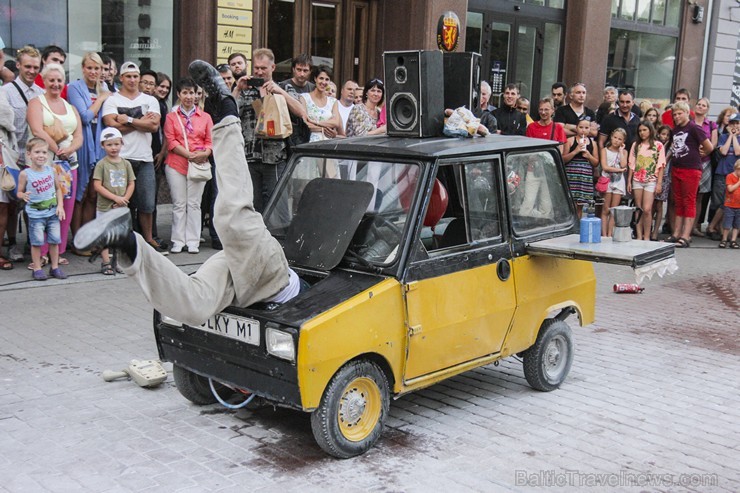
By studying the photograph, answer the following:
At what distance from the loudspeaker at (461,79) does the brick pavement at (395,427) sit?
7.12ft

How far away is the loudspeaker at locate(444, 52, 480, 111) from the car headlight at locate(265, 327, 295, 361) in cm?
269

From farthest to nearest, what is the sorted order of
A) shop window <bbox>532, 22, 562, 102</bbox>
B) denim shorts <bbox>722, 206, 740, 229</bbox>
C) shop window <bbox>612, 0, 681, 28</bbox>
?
shop window <bbox>612, 0, 681, 28</bbox> < shop window <bbox>532, 22, 562, 102</bbox> < denim shorts <bbox>722, 206, 740, 229</bbox>

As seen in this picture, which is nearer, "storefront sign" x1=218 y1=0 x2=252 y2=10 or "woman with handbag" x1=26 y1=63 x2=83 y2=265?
"woman with handbag" x1=26 y1=63 x2=83 y2=265

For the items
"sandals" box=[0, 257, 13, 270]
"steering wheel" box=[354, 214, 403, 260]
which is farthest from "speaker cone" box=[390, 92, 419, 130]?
"sandals" box=[0, 257, 13, 270]

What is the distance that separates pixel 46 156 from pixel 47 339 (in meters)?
2.43

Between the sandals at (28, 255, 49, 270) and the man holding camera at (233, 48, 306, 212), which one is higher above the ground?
the man holding camera at (233, 48, 306, 212)

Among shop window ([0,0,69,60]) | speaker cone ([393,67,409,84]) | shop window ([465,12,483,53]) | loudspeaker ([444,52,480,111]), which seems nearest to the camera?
speaker cone ([393,67,409,84])

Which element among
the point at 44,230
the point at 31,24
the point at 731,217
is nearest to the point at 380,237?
the point at 44,230

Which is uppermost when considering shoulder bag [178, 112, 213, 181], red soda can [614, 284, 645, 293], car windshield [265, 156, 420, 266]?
car windshield [265, 156, 420, 266]

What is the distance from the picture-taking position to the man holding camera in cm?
1009

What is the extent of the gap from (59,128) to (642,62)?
50.6ft

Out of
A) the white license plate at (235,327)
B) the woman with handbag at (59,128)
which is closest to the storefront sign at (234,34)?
the woman with handbag at (59,128)

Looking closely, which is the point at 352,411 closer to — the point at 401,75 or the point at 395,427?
the point at 395,427

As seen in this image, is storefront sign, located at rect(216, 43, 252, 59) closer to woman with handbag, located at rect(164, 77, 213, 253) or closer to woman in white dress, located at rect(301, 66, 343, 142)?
woman with handbag, located at rect(164, 77, 213, 253)
